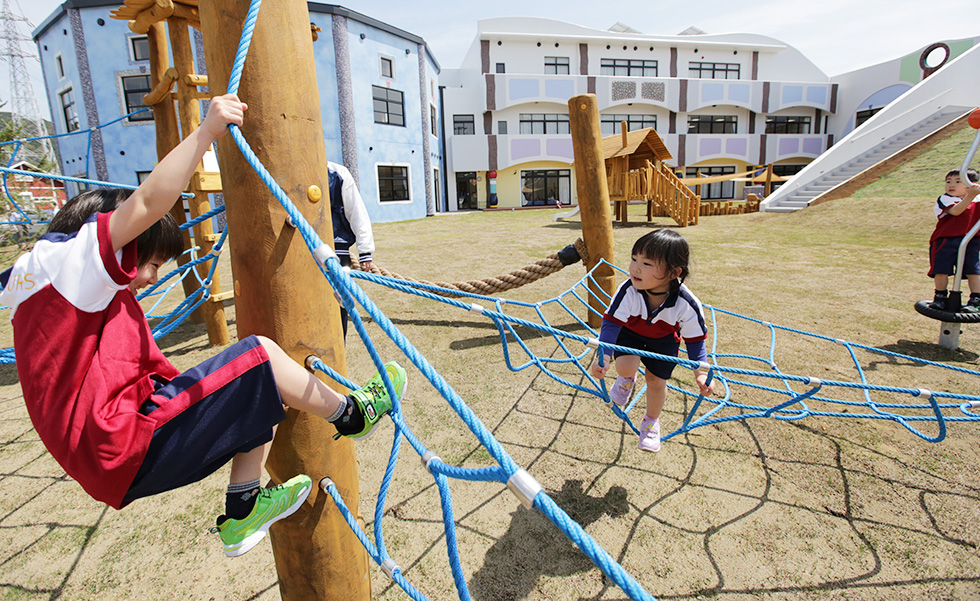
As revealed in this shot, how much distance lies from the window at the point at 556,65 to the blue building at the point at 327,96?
30.5ft

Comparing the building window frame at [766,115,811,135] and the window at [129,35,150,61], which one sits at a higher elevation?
the window at [129,35,150,61]

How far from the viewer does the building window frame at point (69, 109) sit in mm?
15047

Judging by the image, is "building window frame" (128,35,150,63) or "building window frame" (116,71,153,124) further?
"building window frame" (116,71,153,124)

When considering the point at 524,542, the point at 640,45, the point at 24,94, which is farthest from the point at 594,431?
the point at 24,94

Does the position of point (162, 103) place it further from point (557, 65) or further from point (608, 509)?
point (557, 65)

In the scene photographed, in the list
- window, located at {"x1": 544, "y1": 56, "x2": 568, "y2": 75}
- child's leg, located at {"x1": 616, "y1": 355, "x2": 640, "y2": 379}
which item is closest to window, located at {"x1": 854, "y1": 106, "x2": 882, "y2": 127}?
window, located at {"x1": 544, "y1": 56, "x2": 568, "y2": 75}

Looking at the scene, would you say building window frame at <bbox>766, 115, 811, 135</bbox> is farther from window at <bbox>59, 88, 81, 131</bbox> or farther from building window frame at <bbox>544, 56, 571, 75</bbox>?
window at <bbox>59, 88, 81, 131</bbox>

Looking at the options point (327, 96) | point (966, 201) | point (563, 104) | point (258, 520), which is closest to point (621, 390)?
point (258, 520)

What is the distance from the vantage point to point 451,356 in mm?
3984

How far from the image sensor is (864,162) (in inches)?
601

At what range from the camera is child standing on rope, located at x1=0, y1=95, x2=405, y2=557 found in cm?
105

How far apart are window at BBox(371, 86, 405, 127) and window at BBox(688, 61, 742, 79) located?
18.7 m

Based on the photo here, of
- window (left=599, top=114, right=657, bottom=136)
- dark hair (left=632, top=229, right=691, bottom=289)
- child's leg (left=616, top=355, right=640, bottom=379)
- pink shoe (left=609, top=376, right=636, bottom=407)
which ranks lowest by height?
pink shoe (left=609, top=376, right=636, bottom=407)

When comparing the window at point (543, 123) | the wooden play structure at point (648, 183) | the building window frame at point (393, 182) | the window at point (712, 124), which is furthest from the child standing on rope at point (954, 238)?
the window at point (712, 124)
